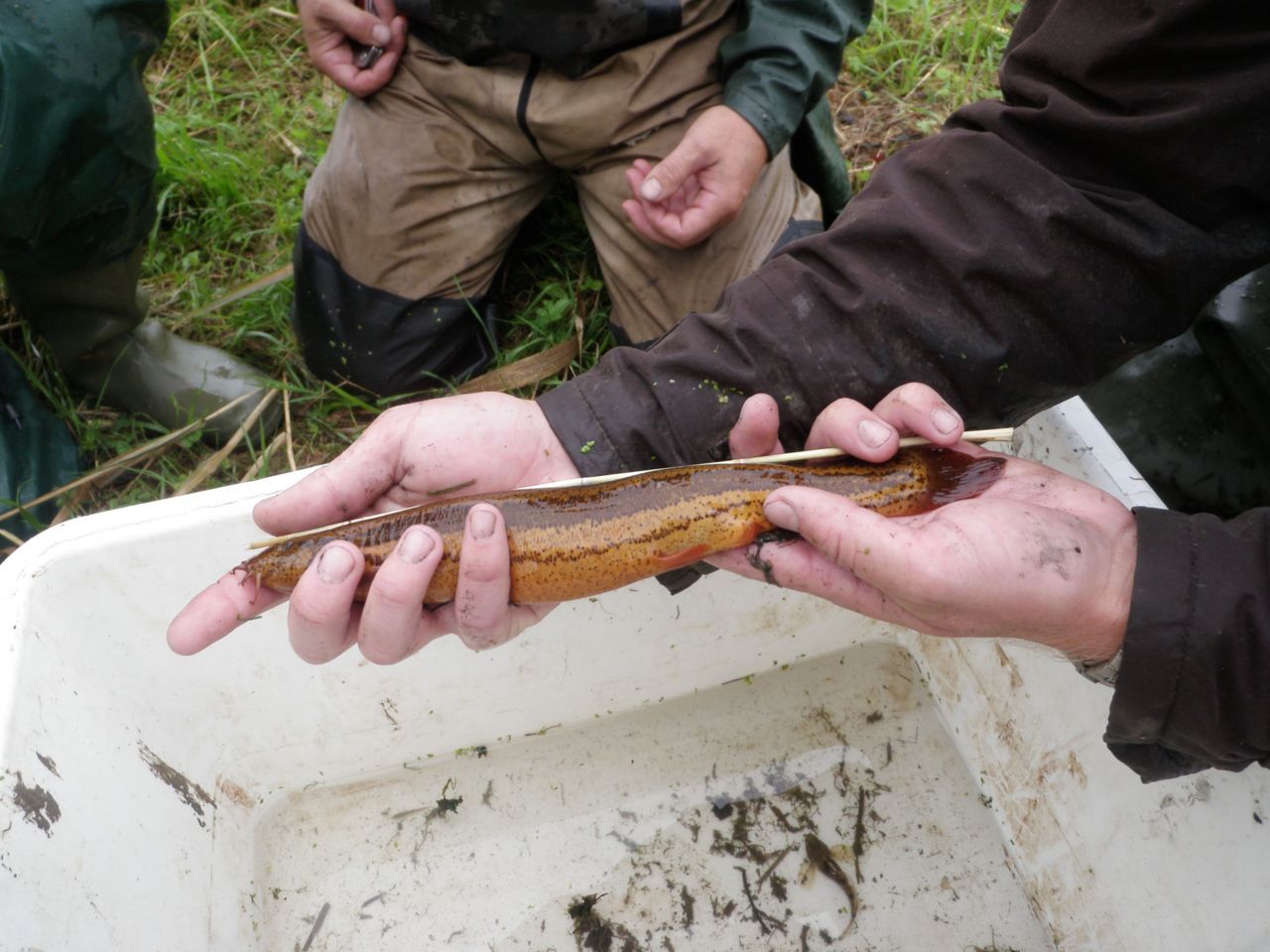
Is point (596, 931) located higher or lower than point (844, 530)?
lower

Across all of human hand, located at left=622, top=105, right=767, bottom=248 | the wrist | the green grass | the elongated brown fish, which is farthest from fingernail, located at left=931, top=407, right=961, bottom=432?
the green grass

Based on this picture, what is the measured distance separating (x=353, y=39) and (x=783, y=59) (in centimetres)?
170

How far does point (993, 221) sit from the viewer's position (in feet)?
6.84

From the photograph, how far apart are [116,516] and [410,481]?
0.77m

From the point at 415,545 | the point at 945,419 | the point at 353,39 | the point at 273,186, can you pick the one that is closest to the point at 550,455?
the point at 415,545

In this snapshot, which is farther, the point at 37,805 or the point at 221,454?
the point at 221,454

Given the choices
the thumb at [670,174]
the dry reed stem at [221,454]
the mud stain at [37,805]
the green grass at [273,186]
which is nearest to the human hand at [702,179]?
the thumb at [670,174]

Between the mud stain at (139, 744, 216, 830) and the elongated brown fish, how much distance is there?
788 mm

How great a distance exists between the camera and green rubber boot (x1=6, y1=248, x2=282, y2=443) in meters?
3.51

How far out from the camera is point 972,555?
5.64 feet

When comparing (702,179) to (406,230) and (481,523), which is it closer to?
(406,230)

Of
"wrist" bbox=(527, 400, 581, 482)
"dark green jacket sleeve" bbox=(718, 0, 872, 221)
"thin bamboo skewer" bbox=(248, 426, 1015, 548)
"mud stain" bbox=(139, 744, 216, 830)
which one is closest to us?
"thin bamboo skewer" bbox=(248, 426, 1015, 548)

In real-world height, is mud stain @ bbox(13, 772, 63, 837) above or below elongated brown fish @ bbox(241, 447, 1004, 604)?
below

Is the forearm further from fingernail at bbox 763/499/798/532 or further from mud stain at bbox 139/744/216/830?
mud stain at bbox 139/744/216/830
